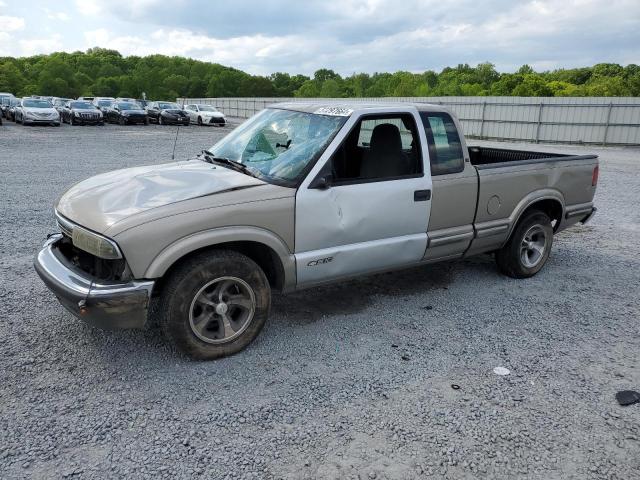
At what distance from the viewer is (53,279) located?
3.43 meters

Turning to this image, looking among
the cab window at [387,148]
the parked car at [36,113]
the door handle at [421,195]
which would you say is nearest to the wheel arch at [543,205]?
the door handle at [421,195]

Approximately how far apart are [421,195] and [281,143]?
129cm

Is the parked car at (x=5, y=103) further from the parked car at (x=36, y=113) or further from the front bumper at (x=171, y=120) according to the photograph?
the front bumper at (x=171, y=120)

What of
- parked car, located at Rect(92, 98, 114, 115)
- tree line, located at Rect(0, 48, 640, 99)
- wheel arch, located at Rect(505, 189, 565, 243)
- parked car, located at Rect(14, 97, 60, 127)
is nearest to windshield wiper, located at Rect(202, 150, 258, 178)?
wheel arch, located at Rect(505, 189, 565, 243)

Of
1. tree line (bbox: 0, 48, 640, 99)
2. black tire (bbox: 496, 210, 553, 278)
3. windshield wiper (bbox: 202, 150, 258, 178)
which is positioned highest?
tree line (bbox: 0, 48, 640, 99)

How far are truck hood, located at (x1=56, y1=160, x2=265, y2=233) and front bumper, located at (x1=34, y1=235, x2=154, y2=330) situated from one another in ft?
1.22

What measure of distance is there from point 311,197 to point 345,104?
111 centimetres

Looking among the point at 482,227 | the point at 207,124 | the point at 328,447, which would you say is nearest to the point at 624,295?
the point at 482,227

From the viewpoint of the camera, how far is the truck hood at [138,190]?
344 centimetres

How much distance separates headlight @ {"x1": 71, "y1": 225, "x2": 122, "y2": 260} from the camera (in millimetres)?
3219

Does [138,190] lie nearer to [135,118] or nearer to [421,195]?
[421,195]

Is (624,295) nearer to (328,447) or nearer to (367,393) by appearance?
(367,393)

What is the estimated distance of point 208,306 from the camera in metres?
3.62

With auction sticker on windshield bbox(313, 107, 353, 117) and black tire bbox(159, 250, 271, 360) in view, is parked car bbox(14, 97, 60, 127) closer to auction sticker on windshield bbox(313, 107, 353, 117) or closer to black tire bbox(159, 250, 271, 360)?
auction sticker on windshield bbox(313, 107, 353, 117)
